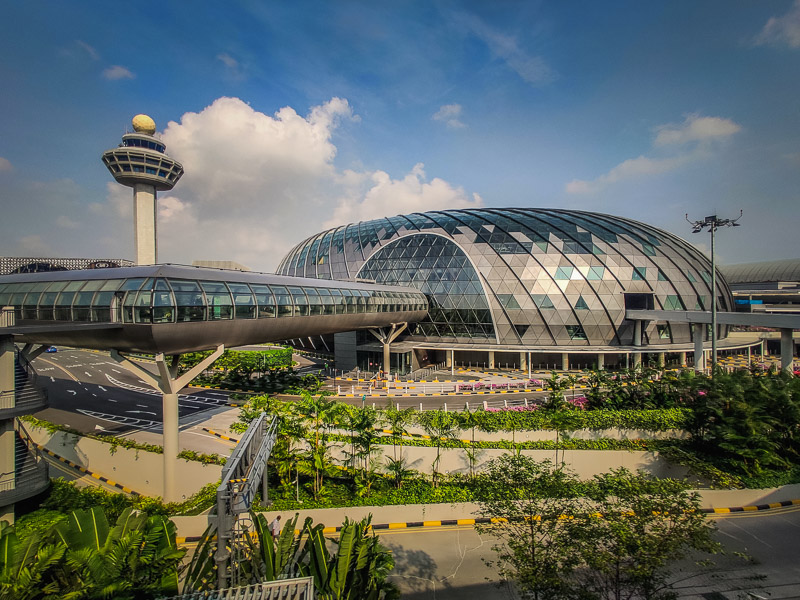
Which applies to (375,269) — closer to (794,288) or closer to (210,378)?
(210,378)

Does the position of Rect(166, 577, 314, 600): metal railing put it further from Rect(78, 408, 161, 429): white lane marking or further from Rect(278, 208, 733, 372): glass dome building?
Rect(278, 208, 733, 372): glass dome building

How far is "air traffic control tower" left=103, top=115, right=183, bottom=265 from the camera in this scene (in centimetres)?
5822

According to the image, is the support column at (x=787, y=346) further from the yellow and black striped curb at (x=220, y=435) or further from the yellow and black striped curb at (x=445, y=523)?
the yellow and black striped curb at (x=220, y=435)

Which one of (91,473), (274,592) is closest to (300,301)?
(91,473)

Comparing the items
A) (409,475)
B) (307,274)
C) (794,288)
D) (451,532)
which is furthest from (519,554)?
(794,288)

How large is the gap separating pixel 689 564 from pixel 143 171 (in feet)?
246

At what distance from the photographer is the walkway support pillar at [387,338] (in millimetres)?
43969

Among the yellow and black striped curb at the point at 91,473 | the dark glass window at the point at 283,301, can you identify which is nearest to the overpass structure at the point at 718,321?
the dark glass window at the point at 283,301

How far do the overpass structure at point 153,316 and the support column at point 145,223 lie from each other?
3635 cm

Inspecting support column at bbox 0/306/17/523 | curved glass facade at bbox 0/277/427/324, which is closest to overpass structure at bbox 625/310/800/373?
curved glass facade at bbox 0/277/427/324

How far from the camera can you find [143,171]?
59719 millimetres

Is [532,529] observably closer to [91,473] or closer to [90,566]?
[90,566]

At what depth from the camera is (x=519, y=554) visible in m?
9.64

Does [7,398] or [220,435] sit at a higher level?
[7,398]
